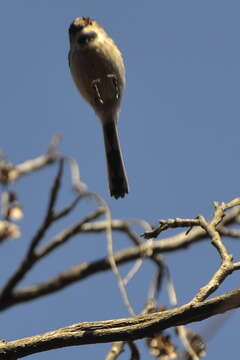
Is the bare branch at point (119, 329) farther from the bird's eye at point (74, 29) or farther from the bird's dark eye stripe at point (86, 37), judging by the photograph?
the bird's eye at point (74, 29)

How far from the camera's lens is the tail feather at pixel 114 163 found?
4.61m

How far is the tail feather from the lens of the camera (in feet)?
15.1

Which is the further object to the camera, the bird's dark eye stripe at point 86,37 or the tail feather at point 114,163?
the tail feather at point 114,163

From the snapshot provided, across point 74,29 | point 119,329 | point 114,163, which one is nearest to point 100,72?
point 74,29

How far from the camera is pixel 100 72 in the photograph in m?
4.25

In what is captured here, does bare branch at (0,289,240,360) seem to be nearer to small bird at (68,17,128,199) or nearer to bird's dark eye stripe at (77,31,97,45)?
small bird at (68,17,128,199)

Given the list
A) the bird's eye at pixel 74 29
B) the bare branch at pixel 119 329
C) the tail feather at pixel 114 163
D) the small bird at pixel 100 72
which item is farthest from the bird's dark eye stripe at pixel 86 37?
the bare branch at pixel 119 329

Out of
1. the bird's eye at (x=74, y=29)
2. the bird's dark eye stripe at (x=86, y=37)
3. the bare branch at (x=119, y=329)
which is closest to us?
the bare branch at (x=119, y=329)

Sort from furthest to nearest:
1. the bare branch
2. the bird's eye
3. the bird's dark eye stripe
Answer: the bird's eye, the bird's dark eye stripe, the bare branch

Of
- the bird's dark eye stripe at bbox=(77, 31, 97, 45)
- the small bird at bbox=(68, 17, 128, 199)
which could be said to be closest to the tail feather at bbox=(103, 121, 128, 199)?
the small bird at bbox=(68, 17, 128, 199)

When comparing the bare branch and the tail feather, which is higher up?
the tail feather

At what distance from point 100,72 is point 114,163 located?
2.82 feet

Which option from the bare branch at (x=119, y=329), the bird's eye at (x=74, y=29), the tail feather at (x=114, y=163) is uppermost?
the bird's eye at (x=74, y=29)

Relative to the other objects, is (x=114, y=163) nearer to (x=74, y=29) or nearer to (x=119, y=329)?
(x=74, y=29)
